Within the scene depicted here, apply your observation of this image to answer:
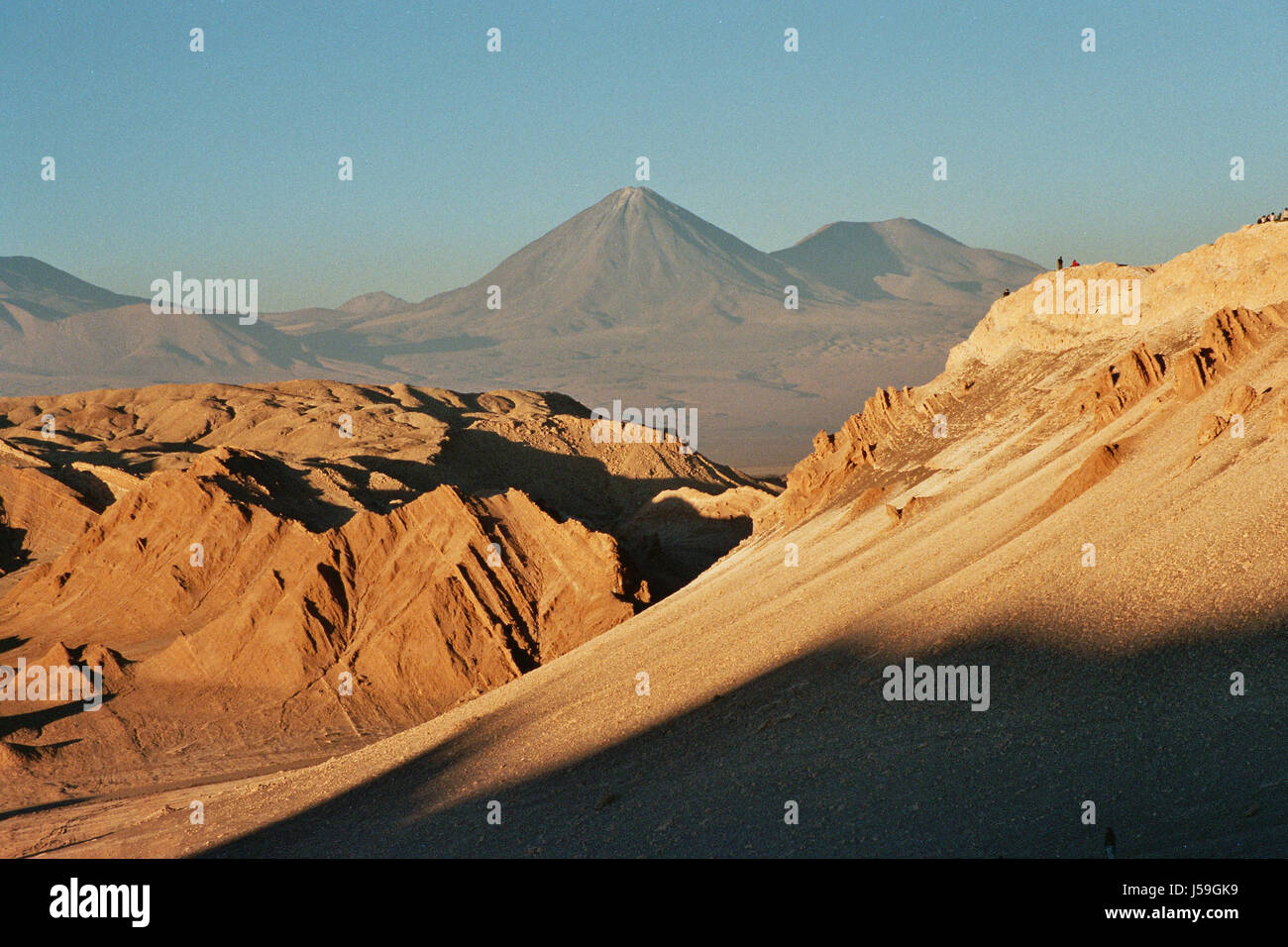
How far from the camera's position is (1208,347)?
75.8 feet

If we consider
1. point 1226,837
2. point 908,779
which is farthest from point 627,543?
point 1226,837

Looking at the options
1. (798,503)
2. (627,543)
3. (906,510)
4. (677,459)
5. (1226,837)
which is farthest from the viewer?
(677,459)

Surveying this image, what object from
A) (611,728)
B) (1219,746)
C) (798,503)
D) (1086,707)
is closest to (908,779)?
(1086,707)

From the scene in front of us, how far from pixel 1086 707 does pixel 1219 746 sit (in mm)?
1749

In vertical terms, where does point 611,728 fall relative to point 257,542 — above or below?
below

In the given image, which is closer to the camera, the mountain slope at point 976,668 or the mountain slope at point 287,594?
the mountain slope at point 976,668

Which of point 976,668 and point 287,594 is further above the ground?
point 287,594

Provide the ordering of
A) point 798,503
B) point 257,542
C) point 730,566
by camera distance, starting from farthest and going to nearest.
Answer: point 257,542 → point 798,503 → point 730,566

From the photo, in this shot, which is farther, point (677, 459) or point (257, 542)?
point (677, 459)

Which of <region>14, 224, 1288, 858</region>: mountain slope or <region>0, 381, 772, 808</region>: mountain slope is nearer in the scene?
<region>14, 224, 1288, 858</region>: mountain slope

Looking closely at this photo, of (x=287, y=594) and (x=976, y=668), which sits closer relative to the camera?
(x=976, y=668)
